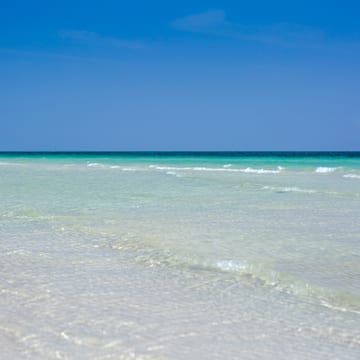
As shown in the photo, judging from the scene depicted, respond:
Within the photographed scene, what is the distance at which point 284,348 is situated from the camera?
4.03 m

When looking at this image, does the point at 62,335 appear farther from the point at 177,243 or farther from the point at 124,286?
the point at 177,243

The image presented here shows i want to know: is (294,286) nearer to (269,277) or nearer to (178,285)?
(269,277)

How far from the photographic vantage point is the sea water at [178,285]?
4.10 metres

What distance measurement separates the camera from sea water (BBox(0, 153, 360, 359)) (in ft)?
13.4

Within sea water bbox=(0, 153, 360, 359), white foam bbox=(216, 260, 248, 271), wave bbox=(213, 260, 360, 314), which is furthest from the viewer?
white foam bbox=(216, 260, 248, 271)

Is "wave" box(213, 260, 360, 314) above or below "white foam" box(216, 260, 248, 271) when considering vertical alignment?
below

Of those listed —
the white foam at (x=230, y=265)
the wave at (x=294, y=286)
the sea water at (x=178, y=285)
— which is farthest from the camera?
the white foam at (x=230, y=265)

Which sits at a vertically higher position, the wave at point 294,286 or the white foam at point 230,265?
the white foam at point 230,265

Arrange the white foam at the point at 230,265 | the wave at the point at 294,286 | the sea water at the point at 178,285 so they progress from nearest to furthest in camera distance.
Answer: the sea water at the point at 178,285, the wave at the point at 294,286, the white foam at the point at 230,265

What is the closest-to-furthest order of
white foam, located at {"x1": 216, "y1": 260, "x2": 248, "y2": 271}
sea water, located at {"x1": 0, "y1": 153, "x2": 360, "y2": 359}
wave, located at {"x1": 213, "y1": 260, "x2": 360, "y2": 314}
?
sea water, located at {"x1": 0, "y1": 153, "x2": 360, "y2": 359}
wave, located at {"x1": 213, "y1": 260, "x2": 360, "y2": 314}
white foam, located at {"x1": 216, "y1": 260, "x2": 248, "y2": 271}

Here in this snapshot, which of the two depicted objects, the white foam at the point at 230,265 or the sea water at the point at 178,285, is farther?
the white foam at the point at 230,265

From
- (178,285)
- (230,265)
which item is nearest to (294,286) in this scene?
(230,265)

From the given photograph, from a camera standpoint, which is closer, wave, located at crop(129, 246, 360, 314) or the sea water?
the sea water

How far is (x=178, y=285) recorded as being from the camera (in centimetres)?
573
